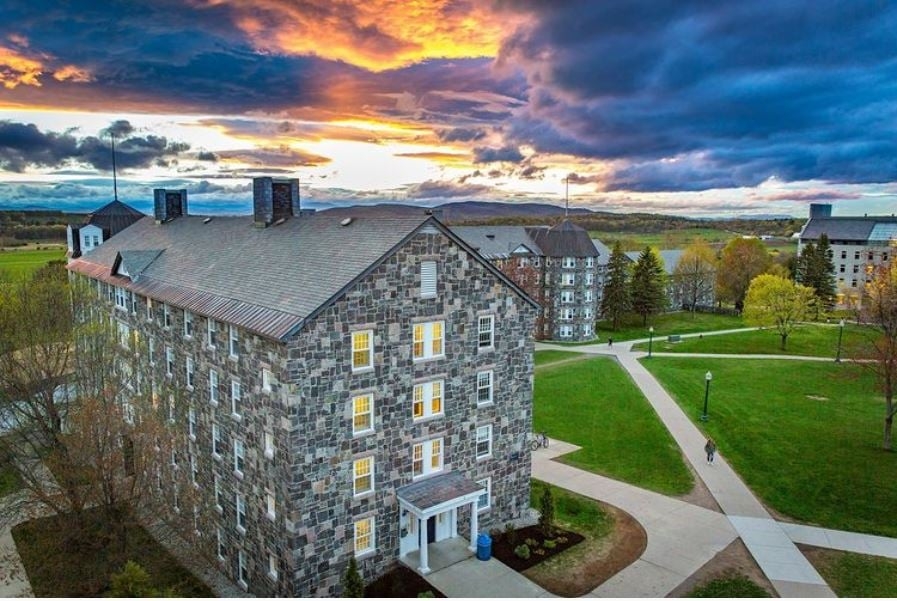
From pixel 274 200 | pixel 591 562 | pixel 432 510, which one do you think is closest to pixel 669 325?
pixel 591 562

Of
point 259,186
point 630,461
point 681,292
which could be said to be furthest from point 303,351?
point 681,292

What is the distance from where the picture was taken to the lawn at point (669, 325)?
8050 centimetres

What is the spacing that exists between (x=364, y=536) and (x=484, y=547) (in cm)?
481

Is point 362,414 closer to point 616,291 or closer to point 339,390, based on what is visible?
point 339,390

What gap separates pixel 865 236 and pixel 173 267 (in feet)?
347

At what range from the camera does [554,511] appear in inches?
1168

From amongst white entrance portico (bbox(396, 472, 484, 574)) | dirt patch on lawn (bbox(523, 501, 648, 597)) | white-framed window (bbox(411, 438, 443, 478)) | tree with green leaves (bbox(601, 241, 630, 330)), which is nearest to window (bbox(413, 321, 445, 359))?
white-framed window (bbox(411, 438, 443, 478))

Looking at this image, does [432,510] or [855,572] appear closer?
[432,510]

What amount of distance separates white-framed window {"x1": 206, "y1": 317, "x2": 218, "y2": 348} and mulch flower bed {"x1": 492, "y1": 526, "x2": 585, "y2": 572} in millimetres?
14155

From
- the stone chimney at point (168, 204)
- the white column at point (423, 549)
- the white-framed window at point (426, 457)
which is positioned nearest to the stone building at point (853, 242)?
the white-framed window at point (426, 457)

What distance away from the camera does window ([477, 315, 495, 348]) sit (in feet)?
86.6

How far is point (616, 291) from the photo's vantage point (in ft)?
274

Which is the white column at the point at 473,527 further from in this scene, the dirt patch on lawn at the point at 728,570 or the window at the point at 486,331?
the dirt patch on lawn at the point at 728,570

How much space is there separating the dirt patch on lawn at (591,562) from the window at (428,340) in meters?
9.20
